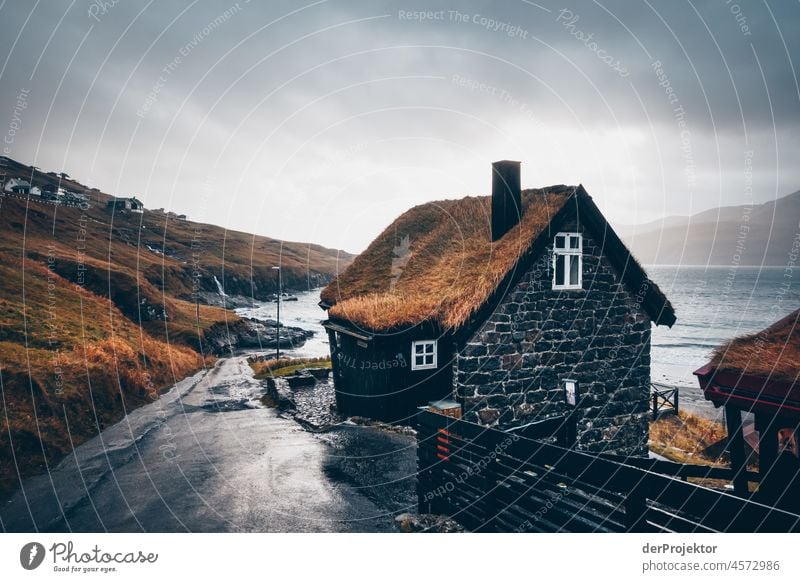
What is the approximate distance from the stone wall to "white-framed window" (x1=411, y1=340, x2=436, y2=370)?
109 inches

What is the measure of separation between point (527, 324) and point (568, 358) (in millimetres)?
1458

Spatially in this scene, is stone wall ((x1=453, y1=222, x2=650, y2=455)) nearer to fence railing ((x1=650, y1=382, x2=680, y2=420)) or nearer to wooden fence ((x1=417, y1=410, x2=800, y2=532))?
wooden fence ((x1=417, y1=410, x2=800, y2=532))

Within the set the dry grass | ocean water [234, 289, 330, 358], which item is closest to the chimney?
the dry grass

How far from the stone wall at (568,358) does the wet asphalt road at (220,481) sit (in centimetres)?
276

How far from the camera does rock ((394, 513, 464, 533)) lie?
276 inches

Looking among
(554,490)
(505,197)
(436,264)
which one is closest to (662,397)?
(436,264)

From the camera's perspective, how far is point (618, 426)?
11.1 metres

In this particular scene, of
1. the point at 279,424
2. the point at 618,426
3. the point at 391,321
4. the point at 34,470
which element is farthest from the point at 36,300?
the point at 618,426

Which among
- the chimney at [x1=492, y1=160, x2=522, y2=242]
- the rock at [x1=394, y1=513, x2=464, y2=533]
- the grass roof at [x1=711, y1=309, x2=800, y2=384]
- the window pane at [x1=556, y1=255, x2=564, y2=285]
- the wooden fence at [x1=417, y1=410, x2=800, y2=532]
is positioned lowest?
the rock at [x1=394, y1=513, x2=464, y2=533]

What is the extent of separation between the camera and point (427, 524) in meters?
7.14

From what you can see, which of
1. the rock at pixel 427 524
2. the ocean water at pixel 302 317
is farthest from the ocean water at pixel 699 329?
the ocean water at pixel 302 317

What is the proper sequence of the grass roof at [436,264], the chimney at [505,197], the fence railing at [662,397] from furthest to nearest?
the fence railing at [662,397]
the chimney at [505,197]
the grass roof at [436,264]

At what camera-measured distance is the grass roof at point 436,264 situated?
33.5 feet

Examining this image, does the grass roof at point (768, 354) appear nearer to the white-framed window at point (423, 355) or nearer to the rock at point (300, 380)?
the white-framed window at point (423, 355)
